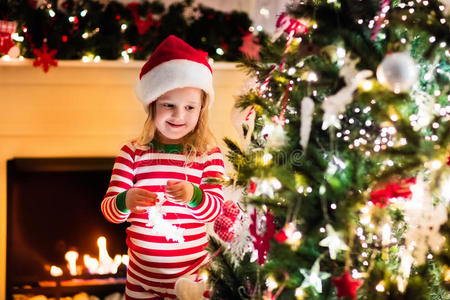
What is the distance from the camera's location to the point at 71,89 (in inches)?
92.5

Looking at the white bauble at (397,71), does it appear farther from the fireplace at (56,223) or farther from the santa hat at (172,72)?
the fireplace at (56,223)

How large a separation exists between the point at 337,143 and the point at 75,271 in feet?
4.79

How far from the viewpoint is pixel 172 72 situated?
1.53 metres

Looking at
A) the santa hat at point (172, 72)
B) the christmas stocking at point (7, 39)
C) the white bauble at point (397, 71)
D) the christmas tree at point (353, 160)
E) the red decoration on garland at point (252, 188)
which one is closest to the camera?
the white bauble at point (397, 71)

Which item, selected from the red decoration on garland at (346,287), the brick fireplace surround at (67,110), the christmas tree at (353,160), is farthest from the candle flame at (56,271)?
the red decoration on garland at (346,287)

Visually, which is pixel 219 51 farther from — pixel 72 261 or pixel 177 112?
pixel 72 261

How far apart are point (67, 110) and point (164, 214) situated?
1018mm

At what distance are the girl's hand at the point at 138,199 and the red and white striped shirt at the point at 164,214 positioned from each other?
71mm

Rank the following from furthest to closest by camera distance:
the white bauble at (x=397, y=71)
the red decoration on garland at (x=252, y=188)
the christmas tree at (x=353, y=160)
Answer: the red decoration on garland at (x=252, y=188), the christmas tree at (x=353, y=160), the white bauble at (x=397, y=71)

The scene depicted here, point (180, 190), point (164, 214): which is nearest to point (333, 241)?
point (180, 190)

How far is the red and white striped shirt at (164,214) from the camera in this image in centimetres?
Result: 153

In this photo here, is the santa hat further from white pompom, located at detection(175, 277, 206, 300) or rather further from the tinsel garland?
the tinsel garland

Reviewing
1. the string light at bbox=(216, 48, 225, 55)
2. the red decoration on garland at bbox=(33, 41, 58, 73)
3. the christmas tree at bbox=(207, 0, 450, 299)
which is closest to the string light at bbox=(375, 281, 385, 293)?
the christmas tree at bbox=(207, 0, 450, 299)

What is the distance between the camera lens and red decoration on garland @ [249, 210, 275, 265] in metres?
1.23
